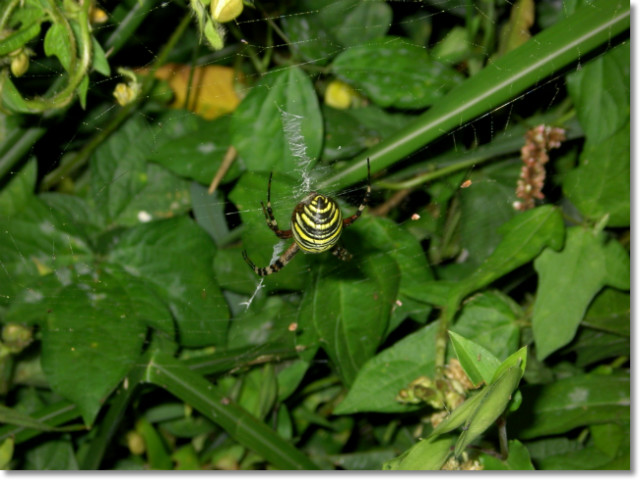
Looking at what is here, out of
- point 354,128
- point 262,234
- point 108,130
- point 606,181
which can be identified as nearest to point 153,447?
point 262,234

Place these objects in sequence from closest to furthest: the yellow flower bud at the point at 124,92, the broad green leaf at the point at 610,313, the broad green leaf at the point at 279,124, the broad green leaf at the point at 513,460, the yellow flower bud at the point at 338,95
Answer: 1. the broad green leaf at the point at 513,460
2. the yellow flower bud at the point at 124,92
3. the broad green leaf at the point at 279,124
4. the broad green leaf at the point at 610,313
5. the yellow flower bud at the point at 338,95

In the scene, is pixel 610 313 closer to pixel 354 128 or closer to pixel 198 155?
pixel 354 128

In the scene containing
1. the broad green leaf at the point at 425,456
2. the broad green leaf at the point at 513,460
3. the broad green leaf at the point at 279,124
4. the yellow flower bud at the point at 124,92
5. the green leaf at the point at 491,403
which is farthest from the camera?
the broad green leaf at the point at 279,124

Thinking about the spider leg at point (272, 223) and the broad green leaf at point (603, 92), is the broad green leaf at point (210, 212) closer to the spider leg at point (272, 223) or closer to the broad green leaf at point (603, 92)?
the spider leg at point (272, 223)

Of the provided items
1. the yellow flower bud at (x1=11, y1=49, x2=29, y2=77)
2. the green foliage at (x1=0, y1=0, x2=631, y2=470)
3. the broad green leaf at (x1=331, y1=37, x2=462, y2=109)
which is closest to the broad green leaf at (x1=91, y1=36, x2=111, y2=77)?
the green foliage at (x1=0, y1=0, x2=631, y2=470)

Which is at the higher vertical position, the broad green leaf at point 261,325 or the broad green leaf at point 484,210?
the broad green leaf at point 484,210

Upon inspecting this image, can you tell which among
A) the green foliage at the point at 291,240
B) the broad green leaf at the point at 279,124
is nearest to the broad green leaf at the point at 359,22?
the green foliage at the point at 291,240
